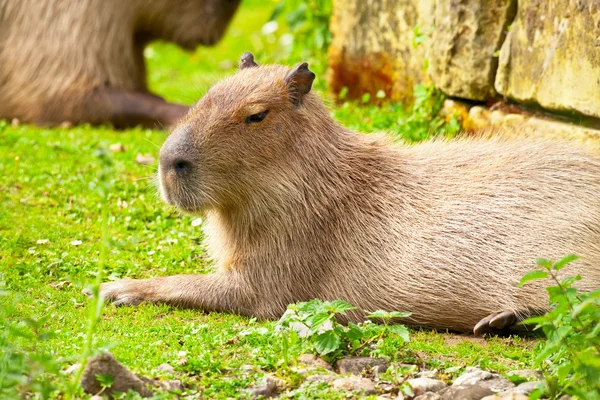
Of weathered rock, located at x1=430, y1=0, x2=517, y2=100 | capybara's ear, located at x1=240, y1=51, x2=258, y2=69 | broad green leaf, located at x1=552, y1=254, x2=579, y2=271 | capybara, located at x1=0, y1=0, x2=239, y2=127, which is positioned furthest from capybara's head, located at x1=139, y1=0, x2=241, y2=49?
broad green leaf, located at x1=552, y1=254, x2=579, y2=271

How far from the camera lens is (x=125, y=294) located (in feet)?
14.8

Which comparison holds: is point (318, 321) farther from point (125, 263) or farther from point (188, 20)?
point (188, 20)

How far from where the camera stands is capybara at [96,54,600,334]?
4312 millimetres

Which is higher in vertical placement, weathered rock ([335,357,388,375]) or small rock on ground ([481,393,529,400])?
small rock on ground ([481,393,529,400])

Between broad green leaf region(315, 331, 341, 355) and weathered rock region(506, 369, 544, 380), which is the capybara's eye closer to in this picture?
broad green leaf region(315, 331, 341, 355)

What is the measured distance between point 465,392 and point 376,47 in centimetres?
418

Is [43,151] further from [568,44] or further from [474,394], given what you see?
[474,394]

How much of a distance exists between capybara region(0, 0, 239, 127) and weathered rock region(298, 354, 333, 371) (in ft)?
14.3

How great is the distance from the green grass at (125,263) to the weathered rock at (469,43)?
0.54 m

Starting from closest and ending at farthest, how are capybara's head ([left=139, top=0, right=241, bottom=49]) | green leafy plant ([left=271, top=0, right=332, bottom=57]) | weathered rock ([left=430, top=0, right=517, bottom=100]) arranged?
weathered rock ([left=430, top=0, right=517, bottom=100]), green leafy plant ([left=271, top=0, right=332, bottom=57]), capybara's head ([left=139, top=0, right=241, bottom=49])

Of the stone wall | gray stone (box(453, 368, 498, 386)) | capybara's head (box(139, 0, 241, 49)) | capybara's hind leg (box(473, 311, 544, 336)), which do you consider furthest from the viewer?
capybara's head (box(139, 0, 241, 49))

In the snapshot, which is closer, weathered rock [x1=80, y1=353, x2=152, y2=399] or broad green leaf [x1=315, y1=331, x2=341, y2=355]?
weathered rock [x1=80, y1=353, x2=152, y2=399]

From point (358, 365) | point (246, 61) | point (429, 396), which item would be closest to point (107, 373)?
point (358, 365)

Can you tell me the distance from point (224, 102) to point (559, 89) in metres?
1.87
